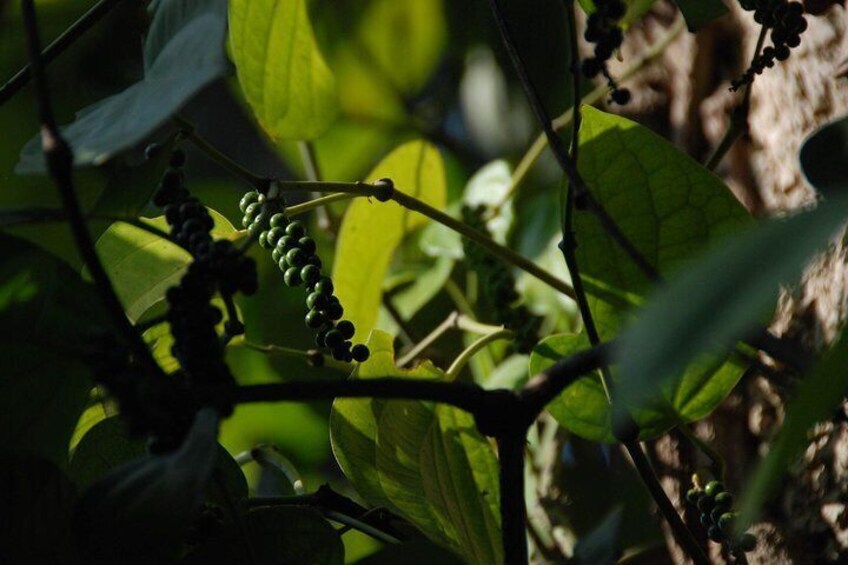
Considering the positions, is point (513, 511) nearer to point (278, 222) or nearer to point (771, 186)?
point (278, 222)

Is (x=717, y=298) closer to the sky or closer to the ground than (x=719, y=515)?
closer to the sky

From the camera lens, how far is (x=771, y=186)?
893mm

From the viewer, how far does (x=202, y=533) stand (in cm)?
A: 50

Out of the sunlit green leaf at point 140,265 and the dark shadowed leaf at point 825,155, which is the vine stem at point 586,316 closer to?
the dark shadowed leaf at point 825,155

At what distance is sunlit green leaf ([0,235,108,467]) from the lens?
439 millimetres

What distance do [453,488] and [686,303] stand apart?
1.21ft

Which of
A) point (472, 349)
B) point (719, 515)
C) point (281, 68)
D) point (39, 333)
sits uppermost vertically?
point (281, 68)

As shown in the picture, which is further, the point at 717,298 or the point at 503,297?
the point at 503,297

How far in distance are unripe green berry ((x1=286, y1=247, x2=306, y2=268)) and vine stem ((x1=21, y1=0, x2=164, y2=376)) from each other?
0.39 feet

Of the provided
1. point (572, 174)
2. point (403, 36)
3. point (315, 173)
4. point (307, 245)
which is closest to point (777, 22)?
point (572, 174)

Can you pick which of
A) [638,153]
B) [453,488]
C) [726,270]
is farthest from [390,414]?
[726,270]

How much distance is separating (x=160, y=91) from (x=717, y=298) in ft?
0.79

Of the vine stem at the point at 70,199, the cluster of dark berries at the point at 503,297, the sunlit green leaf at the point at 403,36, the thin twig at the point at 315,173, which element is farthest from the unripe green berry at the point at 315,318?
the sunlit green leaf at the point at 403,36

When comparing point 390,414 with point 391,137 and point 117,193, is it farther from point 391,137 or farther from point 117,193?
point 391,137
